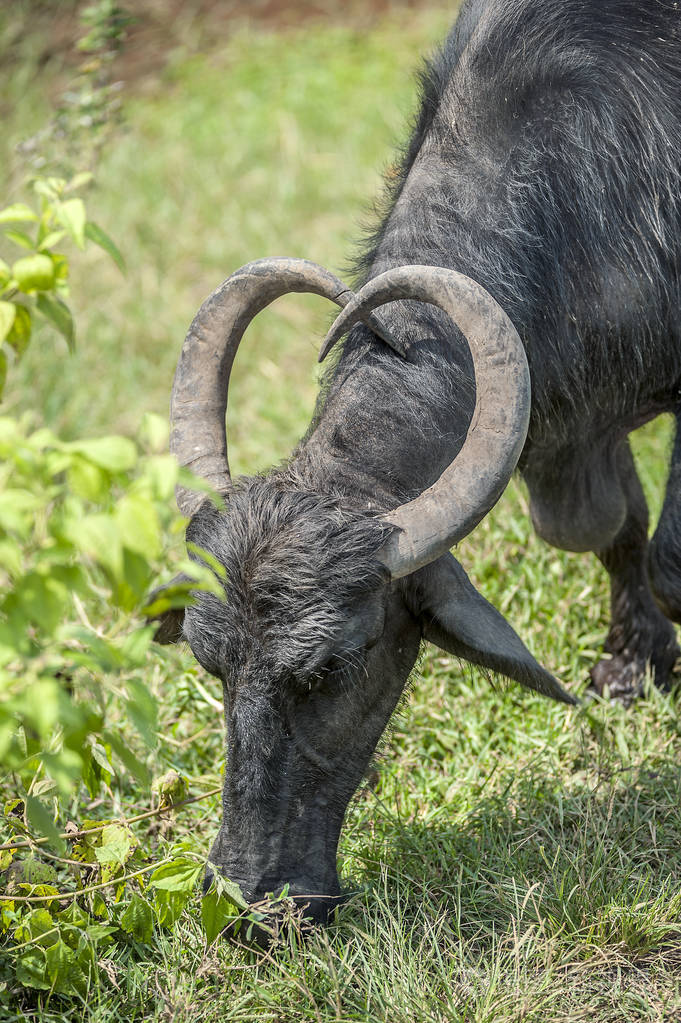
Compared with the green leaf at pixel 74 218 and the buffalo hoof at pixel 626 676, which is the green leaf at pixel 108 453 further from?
the buffalo hoof at pixel 626 676

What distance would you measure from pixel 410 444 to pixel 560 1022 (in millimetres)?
1414

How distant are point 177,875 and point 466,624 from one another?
92 centimetres

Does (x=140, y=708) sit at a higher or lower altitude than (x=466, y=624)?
higher

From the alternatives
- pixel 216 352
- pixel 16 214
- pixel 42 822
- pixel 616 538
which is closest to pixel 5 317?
pixel 16 214

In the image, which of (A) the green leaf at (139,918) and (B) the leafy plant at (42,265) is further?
(A) the green leaf at (139,918)

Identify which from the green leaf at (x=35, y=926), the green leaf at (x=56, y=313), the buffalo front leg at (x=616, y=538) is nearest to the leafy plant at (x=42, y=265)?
the green leaf at (x=56, y=313)

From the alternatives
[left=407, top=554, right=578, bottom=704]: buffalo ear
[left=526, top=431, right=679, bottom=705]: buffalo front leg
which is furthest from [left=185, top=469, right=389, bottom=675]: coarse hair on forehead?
[left=526, top=431, right=679, bottom=705]: buffalo front leg

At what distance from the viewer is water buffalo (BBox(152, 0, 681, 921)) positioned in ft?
8.80

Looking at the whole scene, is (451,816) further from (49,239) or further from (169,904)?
(49,239)

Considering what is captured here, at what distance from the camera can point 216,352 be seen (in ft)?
10.3

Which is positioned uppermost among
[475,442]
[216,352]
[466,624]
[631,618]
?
[216,352]

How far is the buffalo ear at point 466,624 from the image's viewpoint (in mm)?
2857

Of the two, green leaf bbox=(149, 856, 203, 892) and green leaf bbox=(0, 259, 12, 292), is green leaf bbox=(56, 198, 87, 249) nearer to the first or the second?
green leaf bbox=(0, 259, 12, 292)

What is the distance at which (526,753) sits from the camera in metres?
3.73
